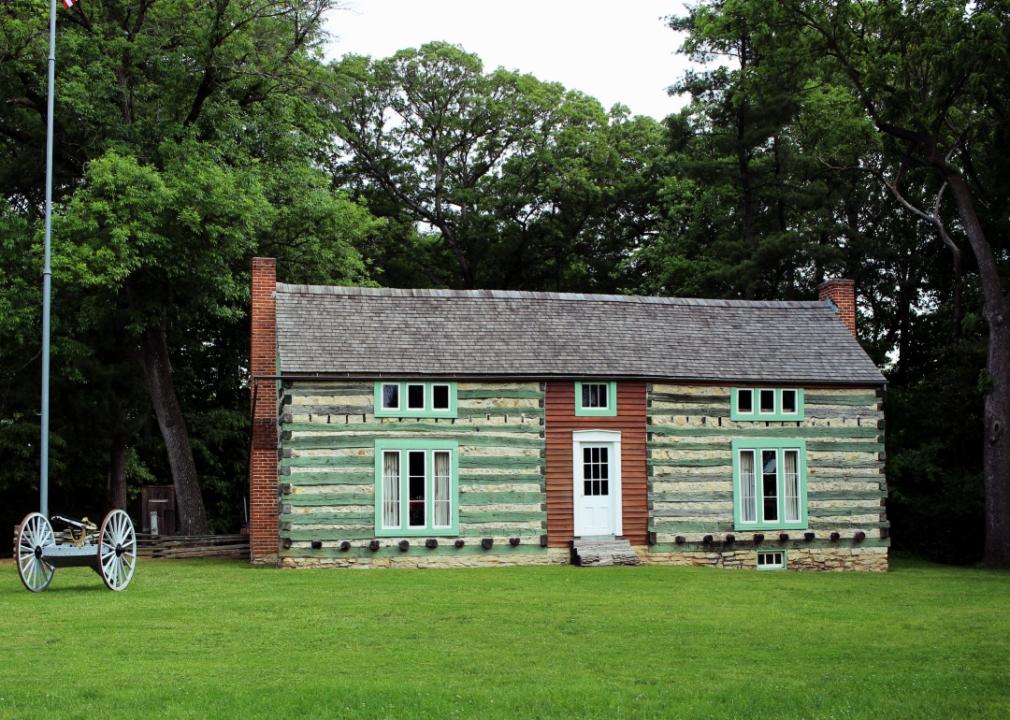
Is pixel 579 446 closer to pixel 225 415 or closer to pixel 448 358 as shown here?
pixel 448 358

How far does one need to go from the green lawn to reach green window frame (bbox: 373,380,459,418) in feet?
15.7

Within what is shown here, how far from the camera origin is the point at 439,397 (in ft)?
84.5

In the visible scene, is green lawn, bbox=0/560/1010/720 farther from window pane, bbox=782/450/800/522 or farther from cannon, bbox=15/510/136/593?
window pane, bbox=782/450/800/522

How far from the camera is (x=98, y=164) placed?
27531 mm

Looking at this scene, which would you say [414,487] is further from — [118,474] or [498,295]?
[118,474]

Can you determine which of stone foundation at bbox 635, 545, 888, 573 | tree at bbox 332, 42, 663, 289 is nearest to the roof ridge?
stone foundation at bbox 635, 545, 888, 573

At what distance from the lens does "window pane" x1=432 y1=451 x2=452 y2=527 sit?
25.5 metres

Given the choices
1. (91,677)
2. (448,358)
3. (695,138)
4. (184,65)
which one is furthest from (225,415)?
(91,677)

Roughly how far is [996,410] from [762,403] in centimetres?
654

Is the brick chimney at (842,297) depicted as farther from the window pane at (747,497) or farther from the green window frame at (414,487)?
the green window frame at (414,487)

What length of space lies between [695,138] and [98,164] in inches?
794

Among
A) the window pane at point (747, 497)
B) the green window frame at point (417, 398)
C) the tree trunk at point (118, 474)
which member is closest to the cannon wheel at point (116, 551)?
the green window frame at point (417, 398)

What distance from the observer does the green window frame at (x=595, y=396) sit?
87.0 ft

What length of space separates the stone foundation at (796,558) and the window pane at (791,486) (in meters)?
0.81
